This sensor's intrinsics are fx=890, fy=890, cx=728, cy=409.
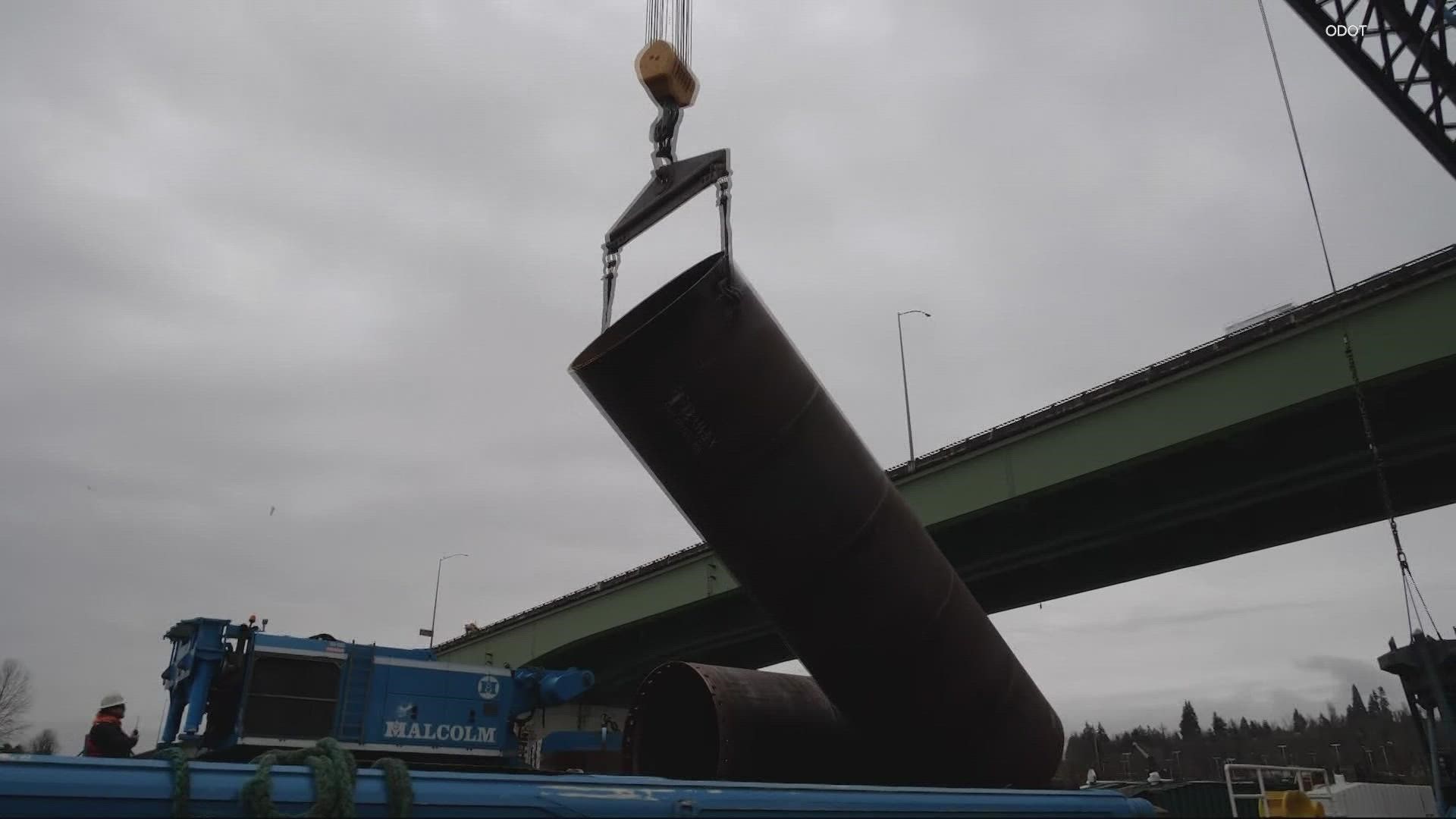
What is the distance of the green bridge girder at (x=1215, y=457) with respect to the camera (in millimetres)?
14359

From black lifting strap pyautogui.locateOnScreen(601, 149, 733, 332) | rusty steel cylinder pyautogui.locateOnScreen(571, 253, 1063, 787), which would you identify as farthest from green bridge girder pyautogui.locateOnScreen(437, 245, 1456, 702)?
black lifting strap pyautogui.locateOnScreen(601, 149, 733, 332)

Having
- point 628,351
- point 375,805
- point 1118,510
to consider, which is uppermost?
point 1118,510

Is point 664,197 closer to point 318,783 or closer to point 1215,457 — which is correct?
point 318,783

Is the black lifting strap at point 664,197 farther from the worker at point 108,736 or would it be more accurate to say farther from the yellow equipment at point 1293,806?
the worker at point 108,736

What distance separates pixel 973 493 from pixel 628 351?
601 inches

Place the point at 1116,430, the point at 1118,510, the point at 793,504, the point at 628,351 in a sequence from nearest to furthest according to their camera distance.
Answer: the point at 628,351 < the point at 793,504 < the point at 1116,430 < the point at 1118,510

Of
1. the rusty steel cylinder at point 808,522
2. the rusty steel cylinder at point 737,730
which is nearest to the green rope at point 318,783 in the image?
the rusty steel cylinder at point 808,522

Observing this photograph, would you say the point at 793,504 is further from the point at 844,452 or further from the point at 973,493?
the point at 973,493

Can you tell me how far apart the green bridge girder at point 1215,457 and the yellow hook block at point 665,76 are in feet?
31.2

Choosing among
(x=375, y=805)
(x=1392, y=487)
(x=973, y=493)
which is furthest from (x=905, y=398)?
(x=375, y=805)

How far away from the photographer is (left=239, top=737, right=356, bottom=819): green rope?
10.3ft

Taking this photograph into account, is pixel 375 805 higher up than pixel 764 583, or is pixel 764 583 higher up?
pixel 764 583

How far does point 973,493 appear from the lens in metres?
19.5

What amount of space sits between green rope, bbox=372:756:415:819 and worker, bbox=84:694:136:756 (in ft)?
20.5
